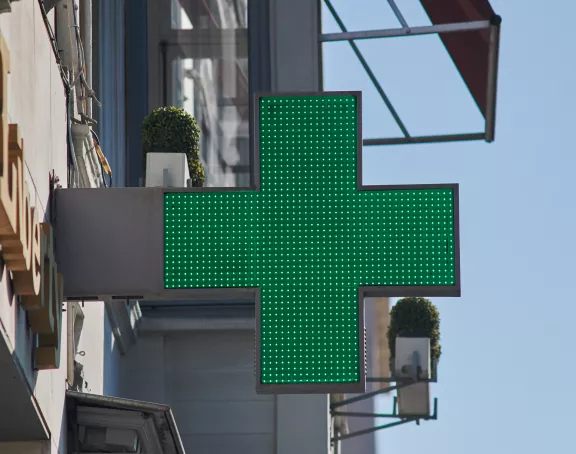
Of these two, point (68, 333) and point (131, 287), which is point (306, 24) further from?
point (131, 287)

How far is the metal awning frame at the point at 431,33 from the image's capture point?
53.7ft

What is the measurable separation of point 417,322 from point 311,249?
11838mm

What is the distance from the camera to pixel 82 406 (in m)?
11.3

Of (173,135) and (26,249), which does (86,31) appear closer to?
(173,135)

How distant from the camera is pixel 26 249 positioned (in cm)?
775

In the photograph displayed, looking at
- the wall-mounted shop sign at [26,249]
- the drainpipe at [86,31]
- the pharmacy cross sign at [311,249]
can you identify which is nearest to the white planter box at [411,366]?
the drainpipe at [86,31]

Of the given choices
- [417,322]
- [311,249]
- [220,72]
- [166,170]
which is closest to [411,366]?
[417,322]

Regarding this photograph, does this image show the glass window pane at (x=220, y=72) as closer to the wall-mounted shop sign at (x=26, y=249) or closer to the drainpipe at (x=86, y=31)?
the drainpipe at (x=86, y=31)

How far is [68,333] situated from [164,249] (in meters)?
2.46

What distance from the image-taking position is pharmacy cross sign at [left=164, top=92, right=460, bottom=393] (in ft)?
30.0

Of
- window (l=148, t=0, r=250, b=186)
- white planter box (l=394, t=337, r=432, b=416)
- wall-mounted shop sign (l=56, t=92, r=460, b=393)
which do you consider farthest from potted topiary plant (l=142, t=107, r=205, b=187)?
white planter box (l=394, t=337, r=432, b=416)

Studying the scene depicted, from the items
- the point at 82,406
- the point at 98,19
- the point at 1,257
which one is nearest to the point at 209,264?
the point at 1,257

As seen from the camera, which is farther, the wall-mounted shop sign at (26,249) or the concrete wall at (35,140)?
the concrete wall at (35,140)

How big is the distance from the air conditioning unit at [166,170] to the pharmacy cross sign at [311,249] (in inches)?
69.2
